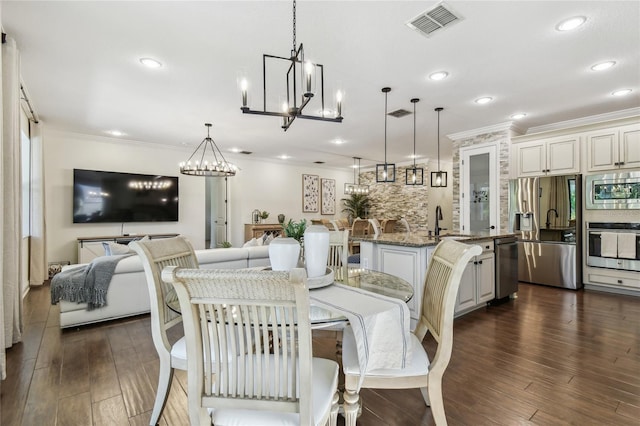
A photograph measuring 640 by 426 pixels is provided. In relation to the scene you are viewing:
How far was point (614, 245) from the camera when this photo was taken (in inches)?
172

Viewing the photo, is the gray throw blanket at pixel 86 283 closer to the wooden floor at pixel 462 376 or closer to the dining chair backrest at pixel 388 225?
the wooden floor at pixel 462 376

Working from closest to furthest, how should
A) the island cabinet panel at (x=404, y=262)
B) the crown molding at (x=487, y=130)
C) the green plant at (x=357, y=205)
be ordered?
1. the island cabinet panel at (x=404, y=262)
2. the crown molding at (x=487, y=130)
3. the green plant at (x=357, y=205)

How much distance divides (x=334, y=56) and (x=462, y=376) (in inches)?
112

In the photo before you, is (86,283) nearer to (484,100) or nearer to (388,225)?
(484,100)

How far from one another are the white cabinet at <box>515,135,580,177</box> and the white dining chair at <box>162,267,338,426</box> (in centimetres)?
545

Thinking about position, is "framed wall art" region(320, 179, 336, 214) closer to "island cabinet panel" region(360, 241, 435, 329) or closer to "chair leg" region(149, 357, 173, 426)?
"island cabinet panel" region(360, 241, 435, 329)

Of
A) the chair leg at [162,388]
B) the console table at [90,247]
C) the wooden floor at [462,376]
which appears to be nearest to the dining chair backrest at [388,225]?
the wooden floor at [462,376]

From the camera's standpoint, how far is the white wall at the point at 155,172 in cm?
565

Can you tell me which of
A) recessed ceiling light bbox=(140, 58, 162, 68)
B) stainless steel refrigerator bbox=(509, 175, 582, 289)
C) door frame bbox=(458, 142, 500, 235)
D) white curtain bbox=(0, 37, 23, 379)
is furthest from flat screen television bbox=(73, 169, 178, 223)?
stainless steel refrigerator bbox=(509, 175, 582, 289)

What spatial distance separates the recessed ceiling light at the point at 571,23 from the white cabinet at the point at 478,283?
7.14 feet

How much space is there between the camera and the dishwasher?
12.9 feet

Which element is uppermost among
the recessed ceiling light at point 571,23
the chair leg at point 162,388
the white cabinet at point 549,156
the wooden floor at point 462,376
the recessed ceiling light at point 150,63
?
the recessed ceiling light at point 150,63

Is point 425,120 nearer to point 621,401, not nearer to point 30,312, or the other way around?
point 621,401

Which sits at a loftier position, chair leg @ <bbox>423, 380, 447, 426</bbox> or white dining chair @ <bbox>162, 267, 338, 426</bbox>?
white dining chair @ <bbox>162, 267, 338, 426</bbox>
